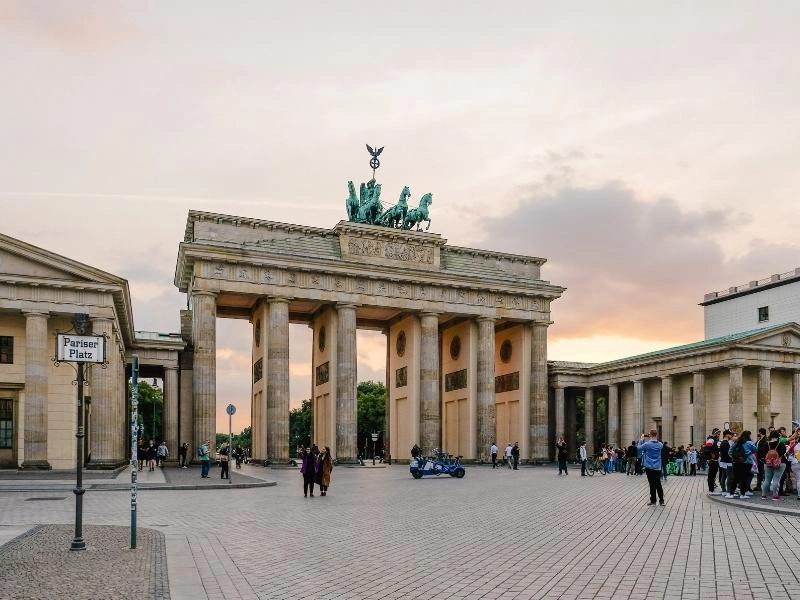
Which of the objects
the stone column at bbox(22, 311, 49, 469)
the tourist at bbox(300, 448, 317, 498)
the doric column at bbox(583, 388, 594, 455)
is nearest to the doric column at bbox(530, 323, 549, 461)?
the doric column at bbox(583, 388, 594, 455)

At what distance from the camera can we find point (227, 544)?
50.6 ft

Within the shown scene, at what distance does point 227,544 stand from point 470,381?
56.0 m

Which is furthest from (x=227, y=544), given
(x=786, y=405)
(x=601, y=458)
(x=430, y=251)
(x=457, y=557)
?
(x=786, y=405)

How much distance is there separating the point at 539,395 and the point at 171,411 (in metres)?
29.6

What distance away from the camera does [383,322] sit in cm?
7506

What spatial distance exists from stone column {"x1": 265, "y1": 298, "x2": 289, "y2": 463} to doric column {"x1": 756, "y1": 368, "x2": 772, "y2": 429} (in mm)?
33906

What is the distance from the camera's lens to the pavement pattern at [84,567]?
34.5 ft

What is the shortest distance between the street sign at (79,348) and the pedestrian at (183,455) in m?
41.3

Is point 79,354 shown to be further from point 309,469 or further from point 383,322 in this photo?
point 383,322

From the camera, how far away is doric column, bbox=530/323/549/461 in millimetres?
70500

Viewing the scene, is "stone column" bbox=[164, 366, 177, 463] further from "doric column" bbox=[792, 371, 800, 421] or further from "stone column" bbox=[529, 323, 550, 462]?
"doric column" bbox=[792, 371, 800, 421]

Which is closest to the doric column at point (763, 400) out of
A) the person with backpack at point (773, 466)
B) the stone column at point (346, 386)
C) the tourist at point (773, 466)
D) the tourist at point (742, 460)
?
the stone column at point (346, 386)

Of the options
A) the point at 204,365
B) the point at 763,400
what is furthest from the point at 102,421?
the point at 763,400

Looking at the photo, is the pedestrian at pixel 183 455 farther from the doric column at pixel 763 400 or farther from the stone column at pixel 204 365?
the doric column at pixel 763 400
